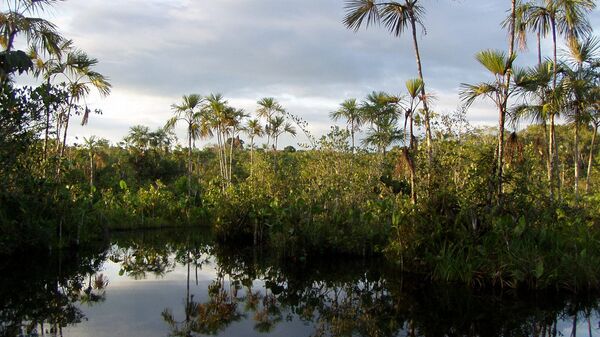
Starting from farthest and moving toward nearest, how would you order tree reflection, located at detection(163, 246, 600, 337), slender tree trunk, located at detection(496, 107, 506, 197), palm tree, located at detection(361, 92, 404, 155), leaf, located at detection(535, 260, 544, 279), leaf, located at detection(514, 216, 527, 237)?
palm tree, located at detection(361, 92, 404, 155), slender tree trunk, located at detection(496, 107, 506, 197), leaf, located at detection(514, 216, 527, 237), leaf, located at detection(535, 260, 544, 279), tree reflection, located at detection(163, 246, 600, 337)

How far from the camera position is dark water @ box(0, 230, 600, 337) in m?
6.92

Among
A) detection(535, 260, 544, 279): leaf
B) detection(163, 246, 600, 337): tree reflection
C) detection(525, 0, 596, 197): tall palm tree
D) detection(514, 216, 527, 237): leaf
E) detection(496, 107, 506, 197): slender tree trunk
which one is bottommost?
detection(163, 246, 600, 337): tree reflection

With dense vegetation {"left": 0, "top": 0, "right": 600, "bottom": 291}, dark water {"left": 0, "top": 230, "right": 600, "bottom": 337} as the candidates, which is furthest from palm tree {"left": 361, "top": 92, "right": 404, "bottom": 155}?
dark water {"left": 0, "top": 230, "right": 600, "bottom": 337}

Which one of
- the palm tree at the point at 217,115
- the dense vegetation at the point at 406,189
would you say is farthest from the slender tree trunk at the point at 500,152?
the palm tree at the point at 217,115

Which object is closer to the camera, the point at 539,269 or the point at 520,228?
the point at 539,269

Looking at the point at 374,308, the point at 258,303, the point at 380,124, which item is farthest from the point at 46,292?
the point at 380,124

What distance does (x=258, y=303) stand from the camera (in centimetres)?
857

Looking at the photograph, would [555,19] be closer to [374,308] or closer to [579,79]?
[579,79]

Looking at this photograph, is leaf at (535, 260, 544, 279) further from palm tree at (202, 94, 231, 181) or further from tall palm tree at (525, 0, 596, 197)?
palm tree at (202, 94, 231, 181)

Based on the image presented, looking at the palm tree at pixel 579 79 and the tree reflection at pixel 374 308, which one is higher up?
the palm tree at pixel 579 79

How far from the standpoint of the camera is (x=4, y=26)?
999 cm

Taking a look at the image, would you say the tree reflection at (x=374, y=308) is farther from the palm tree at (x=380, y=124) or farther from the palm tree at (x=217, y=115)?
the palm tree at (x=217, y=115)

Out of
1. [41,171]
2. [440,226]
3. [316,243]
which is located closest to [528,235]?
[440,226]

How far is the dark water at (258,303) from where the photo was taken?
6922 millimetres
